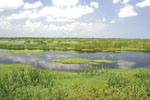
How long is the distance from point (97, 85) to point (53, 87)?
345 centimetres

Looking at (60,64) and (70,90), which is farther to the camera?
(60,64)

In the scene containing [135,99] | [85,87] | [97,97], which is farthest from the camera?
[85,87]

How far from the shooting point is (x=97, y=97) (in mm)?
8766

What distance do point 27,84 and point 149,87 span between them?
9.07 m

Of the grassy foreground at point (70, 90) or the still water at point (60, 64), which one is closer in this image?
the grassy foreground at point (70, 90)

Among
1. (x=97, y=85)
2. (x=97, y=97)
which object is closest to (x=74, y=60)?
(x=97, y=85)

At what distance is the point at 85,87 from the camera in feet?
33.3

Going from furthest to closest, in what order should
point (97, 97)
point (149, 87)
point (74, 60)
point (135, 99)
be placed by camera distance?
1. point (74, 60)
2. point (149, 87)
3. point (97, 97)
4. point (135, 99)

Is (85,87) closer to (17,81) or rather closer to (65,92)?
(65,92)

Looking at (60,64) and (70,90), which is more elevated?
(70,90)

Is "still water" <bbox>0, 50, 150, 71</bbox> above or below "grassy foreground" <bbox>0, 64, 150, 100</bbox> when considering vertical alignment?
below

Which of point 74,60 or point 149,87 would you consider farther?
point 74,60

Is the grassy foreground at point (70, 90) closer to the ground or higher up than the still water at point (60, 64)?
higher up

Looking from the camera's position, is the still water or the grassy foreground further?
the still water
